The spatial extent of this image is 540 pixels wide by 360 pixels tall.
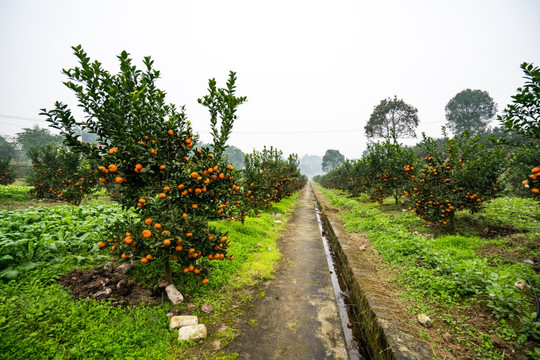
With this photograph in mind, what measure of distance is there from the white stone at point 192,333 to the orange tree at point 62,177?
27.6 feet

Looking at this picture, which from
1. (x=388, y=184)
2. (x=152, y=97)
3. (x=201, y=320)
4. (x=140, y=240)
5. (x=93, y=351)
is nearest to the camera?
(x=93, y=351)

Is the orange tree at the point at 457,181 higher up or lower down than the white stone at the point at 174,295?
higher up

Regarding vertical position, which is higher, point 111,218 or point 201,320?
point 111,218

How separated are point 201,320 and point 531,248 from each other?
7.72 m

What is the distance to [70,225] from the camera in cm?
532

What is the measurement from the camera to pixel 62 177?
39.5 ft

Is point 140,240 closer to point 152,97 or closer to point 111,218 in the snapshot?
point 152,97

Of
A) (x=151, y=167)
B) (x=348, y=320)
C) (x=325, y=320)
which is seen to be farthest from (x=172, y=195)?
(x=348, y=320)

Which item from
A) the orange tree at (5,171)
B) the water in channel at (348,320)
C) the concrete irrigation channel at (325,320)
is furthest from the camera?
the orange tree at (5,171)

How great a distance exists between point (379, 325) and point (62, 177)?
16.5 meters

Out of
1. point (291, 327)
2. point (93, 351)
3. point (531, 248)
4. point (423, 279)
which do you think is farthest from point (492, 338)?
point (93, 351)

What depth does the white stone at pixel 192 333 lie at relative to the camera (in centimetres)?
318

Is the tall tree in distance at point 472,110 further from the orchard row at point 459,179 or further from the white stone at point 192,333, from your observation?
the white stone at point 192,333

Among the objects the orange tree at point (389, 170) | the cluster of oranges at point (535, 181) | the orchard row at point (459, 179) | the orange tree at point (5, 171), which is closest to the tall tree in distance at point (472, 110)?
the orange tree at point (389, 170)
